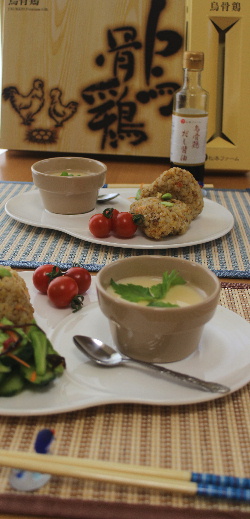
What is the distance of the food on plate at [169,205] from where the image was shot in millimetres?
1440

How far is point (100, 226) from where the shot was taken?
144 cm

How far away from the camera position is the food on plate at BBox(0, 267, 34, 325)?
0.89 metres

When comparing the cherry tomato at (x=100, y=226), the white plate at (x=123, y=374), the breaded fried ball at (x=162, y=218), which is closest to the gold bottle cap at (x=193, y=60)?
the breaded fried ball at (x=162, y=218)

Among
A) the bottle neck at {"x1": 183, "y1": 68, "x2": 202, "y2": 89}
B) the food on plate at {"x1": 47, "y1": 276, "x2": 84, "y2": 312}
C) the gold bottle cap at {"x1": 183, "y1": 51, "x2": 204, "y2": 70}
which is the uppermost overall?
the gold bottle cap at {"x1": 183, "y1": 51, "x2": 204, "y2": 70}

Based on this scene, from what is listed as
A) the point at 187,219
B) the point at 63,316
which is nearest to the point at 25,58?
the point at 187,219

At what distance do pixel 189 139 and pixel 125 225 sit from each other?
1.67 ft

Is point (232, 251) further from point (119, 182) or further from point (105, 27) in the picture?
point (105, 27)

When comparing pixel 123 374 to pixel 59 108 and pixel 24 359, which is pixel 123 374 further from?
pixel 59 108

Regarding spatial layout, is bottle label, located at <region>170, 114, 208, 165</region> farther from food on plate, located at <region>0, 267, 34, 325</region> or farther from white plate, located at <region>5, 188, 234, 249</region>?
food on plate, located at <region>0, 267, 34, 325</region>

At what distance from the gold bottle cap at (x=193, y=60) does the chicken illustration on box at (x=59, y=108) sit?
1.94 feet

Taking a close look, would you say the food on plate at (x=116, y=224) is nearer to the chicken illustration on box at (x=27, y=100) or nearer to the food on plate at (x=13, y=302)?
the food on plate at (x=13, y=302)

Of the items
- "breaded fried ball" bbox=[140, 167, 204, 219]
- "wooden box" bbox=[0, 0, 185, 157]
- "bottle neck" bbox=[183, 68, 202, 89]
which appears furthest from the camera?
"wooden box" bbox=[0, 0, 185, 157]

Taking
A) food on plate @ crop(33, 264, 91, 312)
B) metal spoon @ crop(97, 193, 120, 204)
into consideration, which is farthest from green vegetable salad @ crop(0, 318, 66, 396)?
metal spoon @ crop(97, 193, 120, 204)

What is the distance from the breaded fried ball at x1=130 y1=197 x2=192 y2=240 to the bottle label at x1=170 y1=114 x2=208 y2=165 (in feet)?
1.25
